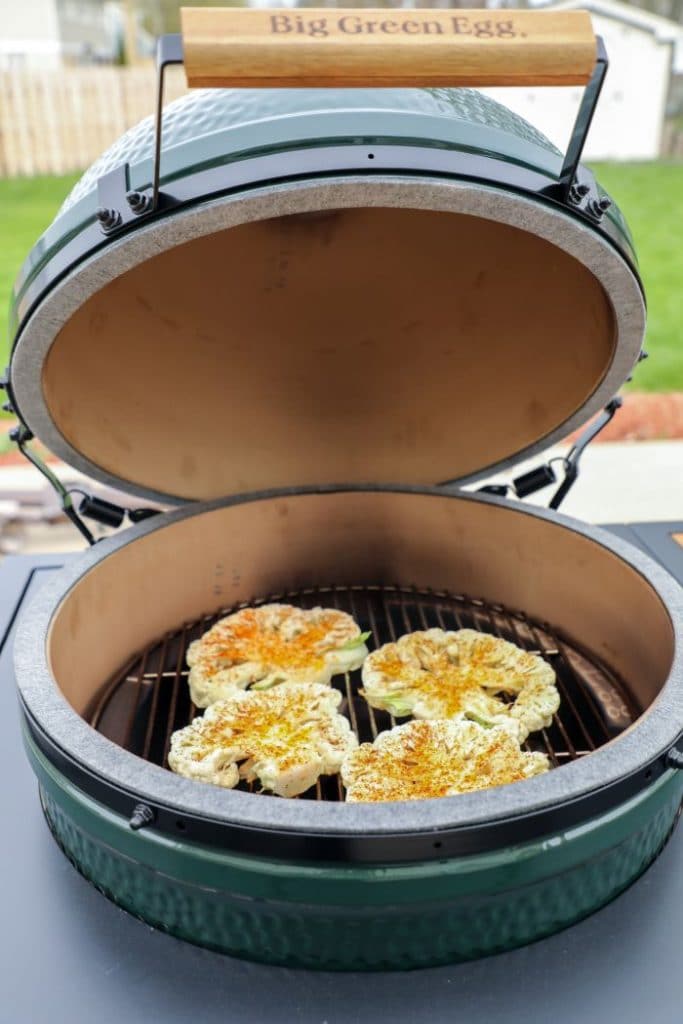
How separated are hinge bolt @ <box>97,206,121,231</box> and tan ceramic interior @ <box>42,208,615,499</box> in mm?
491

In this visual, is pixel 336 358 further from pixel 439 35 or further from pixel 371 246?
pixel 439 35

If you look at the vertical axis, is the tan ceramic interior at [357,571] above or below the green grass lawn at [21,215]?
above

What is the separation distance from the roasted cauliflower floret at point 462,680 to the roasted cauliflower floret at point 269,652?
0.28ft

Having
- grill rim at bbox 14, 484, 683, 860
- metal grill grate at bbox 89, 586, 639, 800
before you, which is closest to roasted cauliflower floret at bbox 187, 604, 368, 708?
metal grill grate at bbox 89, 586, 639, 800

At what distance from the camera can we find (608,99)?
43.1 feet

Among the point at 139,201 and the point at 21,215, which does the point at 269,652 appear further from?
the point at 21,215

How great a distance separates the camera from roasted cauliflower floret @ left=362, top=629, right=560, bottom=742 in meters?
1.69

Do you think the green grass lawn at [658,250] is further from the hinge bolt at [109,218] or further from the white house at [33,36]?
the white house at [33,36]

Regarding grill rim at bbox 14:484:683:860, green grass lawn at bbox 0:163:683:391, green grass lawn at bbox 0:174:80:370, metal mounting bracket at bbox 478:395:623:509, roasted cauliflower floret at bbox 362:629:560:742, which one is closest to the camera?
grill rim at bbox 14:484:683:860

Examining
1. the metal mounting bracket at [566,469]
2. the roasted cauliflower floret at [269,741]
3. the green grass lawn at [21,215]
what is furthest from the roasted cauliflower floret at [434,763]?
the green grass lawn at [21,215]

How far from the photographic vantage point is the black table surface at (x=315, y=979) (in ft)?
3.83

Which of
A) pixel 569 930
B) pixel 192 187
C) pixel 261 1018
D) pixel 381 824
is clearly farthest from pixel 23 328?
pixel 569 930

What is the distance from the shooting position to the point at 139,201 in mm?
1250

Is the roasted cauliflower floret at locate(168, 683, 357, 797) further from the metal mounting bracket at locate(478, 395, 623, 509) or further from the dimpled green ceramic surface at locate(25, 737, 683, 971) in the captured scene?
the metal mounting bracket at locate(478, 395, 623, 509)
